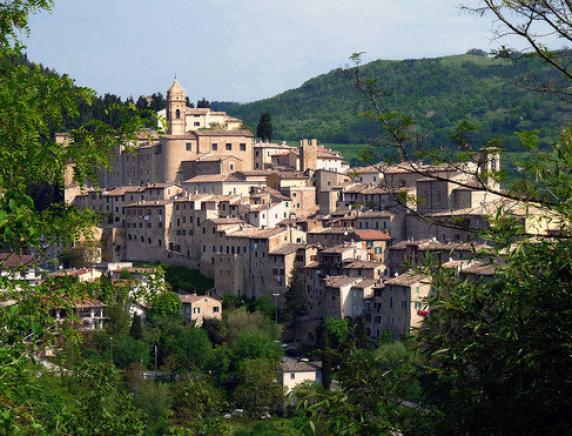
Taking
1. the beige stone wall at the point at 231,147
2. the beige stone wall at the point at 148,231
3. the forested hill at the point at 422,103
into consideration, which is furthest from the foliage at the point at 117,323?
the forested hill at the point at 422,103

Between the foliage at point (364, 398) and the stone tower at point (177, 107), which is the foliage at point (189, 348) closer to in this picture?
the stone tower at point (177, 107)

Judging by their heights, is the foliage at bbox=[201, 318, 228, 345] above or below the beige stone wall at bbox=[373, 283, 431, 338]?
below

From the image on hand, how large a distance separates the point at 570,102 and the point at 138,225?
55.7m

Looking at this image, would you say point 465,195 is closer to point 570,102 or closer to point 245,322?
point 245,322

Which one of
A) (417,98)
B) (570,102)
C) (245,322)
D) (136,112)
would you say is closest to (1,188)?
(136,112)

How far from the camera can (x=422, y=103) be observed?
14262 cm

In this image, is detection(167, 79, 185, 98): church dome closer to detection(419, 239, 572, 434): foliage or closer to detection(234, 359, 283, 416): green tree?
detection(234, 359, 283, 416): green tree

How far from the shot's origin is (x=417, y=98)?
14562cm

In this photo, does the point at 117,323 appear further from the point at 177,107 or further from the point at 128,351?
the point at 177,107

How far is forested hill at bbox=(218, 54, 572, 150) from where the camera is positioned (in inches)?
4855

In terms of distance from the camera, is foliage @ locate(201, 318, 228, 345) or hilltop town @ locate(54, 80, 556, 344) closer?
hilltop town @ locate(54, 80, 556, 344)

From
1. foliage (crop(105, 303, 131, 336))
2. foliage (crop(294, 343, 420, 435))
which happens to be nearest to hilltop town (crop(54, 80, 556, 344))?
foliage (crop(105, 303, 131, 336))

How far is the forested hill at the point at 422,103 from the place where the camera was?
123 m

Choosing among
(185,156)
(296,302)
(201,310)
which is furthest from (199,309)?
(185,156)
